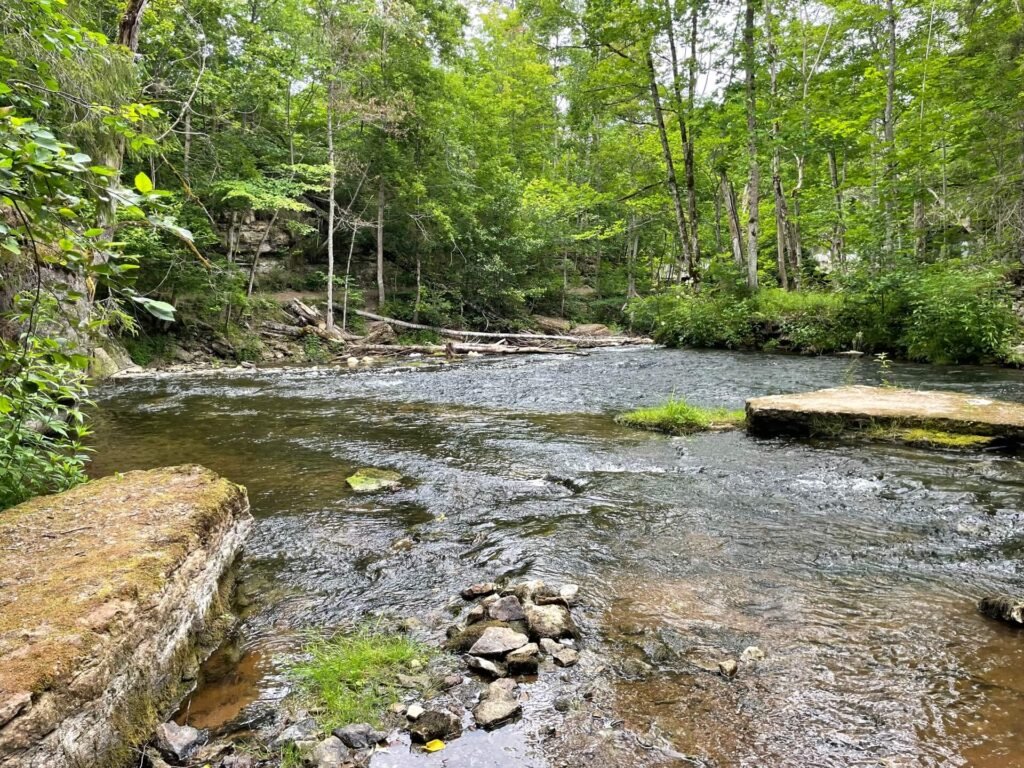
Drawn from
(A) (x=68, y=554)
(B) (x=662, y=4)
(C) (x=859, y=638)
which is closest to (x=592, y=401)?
(C) (x=859, y=638)

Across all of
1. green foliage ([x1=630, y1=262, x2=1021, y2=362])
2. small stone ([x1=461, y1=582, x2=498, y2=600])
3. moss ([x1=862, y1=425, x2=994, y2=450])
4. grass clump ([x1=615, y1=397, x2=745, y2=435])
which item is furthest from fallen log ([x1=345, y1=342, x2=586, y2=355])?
small stone ([x1=461, y1=582, x2=498, y2=600])

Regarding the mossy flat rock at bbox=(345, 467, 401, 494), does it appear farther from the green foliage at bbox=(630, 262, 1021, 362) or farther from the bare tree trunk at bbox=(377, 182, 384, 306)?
the bare tree trunk at bbox=(377, 182, 384, 306)

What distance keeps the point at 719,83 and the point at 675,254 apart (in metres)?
19.0

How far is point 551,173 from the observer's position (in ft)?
105

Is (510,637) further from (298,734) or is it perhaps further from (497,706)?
(298,734)

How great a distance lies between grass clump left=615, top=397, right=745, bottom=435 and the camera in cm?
727

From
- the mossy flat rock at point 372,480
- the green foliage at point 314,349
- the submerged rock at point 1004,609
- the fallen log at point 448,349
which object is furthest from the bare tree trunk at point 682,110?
the submerged rock at point 1004,609

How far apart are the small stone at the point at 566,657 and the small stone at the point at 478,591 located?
710 millimetres

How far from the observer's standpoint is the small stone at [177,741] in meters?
2.08

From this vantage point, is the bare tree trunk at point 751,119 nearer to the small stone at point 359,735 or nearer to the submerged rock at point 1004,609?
the submerged rock at point 1004,609

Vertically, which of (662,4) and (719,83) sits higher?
(662,4)

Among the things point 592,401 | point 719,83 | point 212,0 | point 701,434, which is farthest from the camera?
point 719,83

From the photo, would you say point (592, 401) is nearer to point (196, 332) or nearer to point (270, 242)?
point (196, 332)

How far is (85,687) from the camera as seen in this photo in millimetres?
1833
